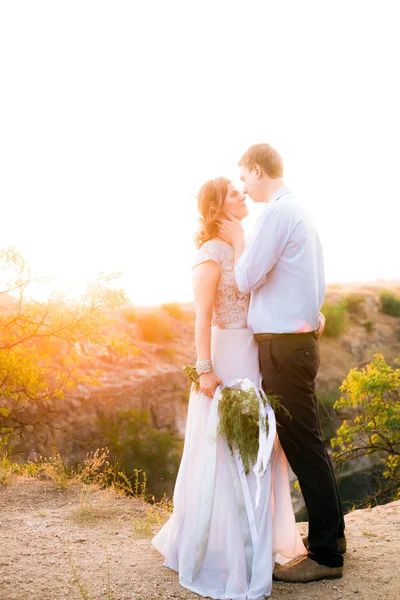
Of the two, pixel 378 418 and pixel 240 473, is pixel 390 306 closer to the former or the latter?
pixel 378 418

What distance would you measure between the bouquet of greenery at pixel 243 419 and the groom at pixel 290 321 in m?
0.11

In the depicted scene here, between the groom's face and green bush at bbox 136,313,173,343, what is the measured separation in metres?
20.0

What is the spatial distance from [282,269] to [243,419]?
34.0 inches

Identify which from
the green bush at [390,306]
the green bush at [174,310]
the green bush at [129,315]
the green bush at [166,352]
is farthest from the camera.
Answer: the green bush at [390,306]

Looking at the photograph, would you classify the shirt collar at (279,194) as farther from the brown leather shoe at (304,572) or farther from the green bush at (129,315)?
the green bush at (129,315)

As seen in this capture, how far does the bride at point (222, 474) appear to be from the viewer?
3227mm

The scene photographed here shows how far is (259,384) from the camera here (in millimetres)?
3363

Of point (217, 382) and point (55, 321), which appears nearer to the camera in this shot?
point (217, 382)

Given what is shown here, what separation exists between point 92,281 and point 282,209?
477 cm

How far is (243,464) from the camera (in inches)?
128

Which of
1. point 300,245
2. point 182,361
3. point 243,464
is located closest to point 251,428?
point 243,464

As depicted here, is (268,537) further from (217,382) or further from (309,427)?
(217,382)

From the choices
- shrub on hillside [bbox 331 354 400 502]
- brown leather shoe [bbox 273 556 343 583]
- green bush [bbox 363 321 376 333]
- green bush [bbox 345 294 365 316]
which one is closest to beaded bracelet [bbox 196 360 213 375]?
brown leather shoe [bbox 273 556 343 583]

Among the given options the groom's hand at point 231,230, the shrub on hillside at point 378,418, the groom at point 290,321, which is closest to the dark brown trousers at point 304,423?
the groom at point 290,321
